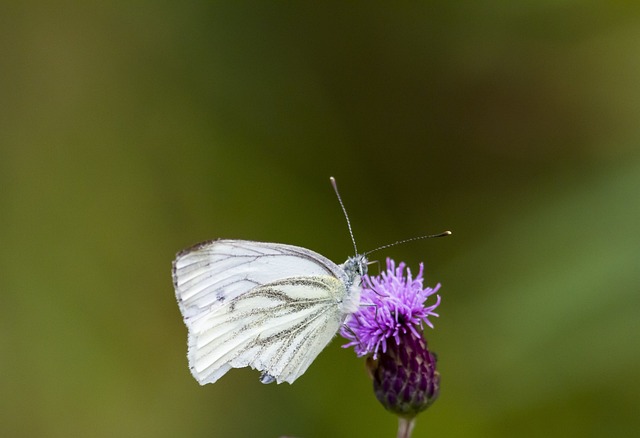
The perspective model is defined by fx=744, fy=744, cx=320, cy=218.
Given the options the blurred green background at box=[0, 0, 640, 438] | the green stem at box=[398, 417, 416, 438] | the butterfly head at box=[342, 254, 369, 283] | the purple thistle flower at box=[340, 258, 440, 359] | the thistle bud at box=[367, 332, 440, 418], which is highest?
the blurred green background at box=[0, 0, 640, 438]

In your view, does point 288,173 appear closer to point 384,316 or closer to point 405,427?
point 384,316

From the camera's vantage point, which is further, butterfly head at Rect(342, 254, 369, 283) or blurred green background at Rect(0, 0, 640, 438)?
blurred green background at Rect(0, 0, 640, 438)

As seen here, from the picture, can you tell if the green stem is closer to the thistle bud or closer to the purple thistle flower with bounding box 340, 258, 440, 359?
the thistle bud

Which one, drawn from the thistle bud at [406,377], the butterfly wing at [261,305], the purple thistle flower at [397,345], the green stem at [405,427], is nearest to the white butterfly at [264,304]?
the butterfly wing at [261,305]

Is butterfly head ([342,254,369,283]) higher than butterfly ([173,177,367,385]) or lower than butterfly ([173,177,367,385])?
higher

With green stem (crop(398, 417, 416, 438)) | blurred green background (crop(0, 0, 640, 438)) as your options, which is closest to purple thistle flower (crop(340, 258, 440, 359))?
green stem (crop(398, 417, 416, 438))

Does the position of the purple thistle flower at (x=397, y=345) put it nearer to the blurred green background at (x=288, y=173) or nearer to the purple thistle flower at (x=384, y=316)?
the purple thistle flower at (x=384, y=316)

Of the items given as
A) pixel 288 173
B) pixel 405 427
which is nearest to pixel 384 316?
pixel 405 427
